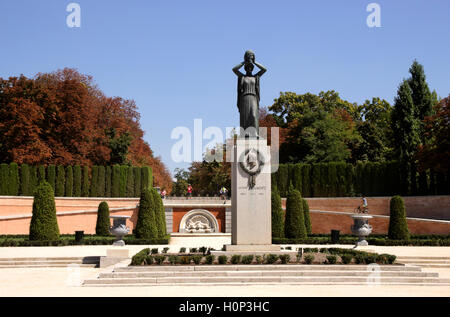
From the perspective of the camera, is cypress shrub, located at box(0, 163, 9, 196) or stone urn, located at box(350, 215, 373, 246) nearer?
stone urn, located at box(350, 215, 373, 246)

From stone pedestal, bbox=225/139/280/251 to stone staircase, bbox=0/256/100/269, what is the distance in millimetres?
5846

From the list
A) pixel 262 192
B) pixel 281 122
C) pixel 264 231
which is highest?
pixel 281 122

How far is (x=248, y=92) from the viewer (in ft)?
57.2

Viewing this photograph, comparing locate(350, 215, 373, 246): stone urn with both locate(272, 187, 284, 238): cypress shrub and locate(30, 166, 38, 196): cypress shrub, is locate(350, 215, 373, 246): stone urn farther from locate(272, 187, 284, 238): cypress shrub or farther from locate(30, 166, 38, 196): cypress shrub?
locate(30, 166, 38, 196): cypress shrub

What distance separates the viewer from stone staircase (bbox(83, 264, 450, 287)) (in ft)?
44.7

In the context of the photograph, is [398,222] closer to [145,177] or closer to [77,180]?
[145,177]

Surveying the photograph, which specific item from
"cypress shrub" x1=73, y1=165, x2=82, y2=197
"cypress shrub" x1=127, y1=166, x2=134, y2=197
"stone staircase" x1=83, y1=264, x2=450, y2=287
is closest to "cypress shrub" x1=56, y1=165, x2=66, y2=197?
"cypress shrub" x1=73, y1=165, x2=82, y2=197

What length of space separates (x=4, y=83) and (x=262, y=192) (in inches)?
1435

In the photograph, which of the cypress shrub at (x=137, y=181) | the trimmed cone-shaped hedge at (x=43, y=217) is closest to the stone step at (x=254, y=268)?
the trimmed cone-shaped hedge at (x=43, y=217)

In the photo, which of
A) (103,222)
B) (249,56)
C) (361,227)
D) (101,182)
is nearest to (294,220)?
(361,227)

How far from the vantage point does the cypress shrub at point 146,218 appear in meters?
28.4
